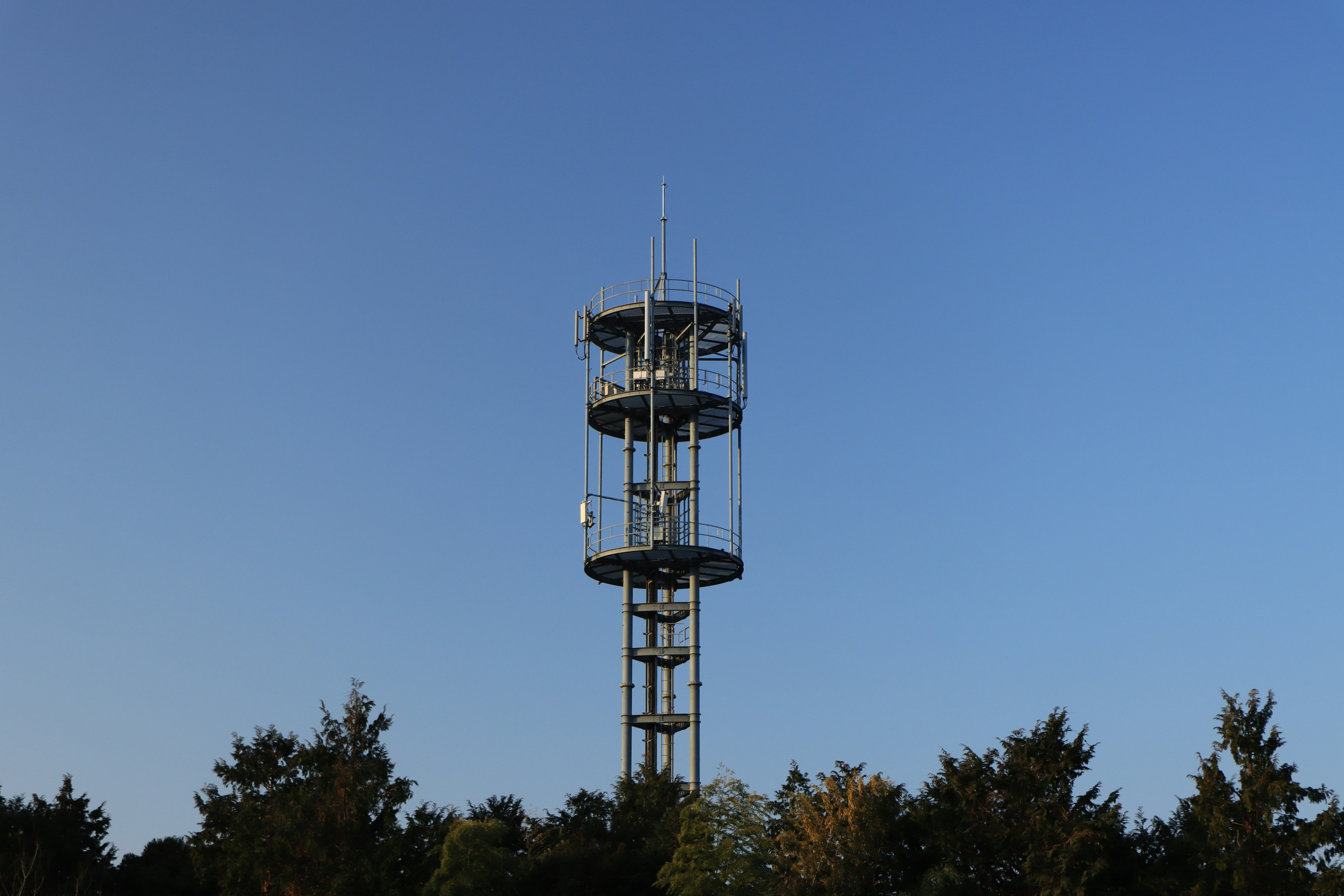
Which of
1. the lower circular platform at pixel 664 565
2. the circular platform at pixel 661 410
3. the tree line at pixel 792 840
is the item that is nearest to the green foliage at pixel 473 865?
the tree line at pixel 792 840

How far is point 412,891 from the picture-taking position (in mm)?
57750

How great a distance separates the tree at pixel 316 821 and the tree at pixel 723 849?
29.2 feet

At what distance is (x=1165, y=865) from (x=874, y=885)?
347 inches

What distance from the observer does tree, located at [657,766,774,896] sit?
5656 cm

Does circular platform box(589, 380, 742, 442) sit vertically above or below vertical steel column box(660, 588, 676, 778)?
above

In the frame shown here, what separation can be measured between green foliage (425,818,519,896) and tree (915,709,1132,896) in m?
13.1

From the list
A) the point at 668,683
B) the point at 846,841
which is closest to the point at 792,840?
the point at 846,841

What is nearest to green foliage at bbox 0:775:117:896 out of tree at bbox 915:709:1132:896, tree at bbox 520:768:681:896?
tree at bbox 520:768:681:896

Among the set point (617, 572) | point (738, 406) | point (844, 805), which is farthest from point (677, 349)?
point (844, 805)

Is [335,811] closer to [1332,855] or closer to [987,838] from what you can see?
[987,838]

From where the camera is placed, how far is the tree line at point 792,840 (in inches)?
2000

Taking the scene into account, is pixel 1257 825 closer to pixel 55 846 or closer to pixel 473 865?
pixel 473 865

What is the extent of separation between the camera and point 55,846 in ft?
214

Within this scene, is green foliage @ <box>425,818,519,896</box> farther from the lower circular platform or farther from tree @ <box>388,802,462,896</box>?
the lower circular platform
